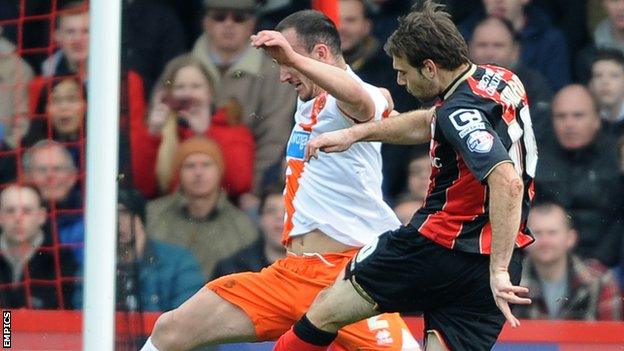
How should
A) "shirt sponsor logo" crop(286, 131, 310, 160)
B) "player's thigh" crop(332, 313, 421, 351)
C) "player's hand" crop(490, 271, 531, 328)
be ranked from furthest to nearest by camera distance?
"shirt sponsor logo" crop(286, 131, 310, 160)
"player's thigh" crop(332, 313, 421, 351)
"player's hand" crop(490, 271, 531, 328)

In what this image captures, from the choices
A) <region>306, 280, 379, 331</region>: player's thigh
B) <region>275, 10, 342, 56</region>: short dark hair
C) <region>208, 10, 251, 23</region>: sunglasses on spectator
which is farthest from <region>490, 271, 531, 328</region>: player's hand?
<region>208, 10, 251, 23</region>: sunglasses on spectator

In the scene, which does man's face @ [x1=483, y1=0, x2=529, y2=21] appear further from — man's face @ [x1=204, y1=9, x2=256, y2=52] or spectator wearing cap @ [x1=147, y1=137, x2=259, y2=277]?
spectator wearing cap @ [x1=147, y1=137, x2=259, y2=277]

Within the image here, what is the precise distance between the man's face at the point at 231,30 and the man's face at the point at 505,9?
1305 millimetres

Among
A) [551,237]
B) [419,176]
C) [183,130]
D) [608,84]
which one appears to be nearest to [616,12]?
[608,84]

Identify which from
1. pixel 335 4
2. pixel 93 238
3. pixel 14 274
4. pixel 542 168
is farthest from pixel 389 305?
pixel 14 274

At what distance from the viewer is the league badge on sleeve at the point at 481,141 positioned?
4.78 m

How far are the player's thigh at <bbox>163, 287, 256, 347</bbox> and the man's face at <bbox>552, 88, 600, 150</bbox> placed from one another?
2634mm

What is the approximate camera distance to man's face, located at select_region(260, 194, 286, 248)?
7852 millimetres

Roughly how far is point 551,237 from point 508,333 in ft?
1.78

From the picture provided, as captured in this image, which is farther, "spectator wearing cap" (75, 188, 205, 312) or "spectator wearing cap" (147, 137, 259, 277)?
"spectator wearing cap" (147, 137, 259, 277)

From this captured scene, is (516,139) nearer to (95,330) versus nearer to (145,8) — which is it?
(95,330)

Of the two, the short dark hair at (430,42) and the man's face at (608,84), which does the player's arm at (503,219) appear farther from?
the man's face at (608,84)

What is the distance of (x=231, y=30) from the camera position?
8.16 meters

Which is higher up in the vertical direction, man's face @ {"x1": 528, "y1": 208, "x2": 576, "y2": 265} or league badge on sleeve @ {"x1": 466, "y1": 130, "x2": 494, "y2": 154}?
league badge on sleeve @ {"x1": 466, "y1": 130, "x2": 494, "y2": 154}
